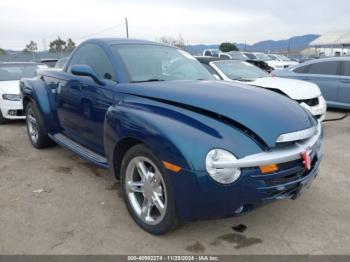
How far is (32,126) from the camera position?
5.70 meters

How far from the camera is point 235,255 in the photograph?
2.75 metres

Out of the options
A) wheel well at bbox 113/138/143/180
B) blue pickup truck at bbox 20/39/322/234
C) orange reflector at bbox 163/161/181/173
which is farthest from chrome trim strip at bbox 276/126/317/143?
wheel well at bbox 113/138/143/180

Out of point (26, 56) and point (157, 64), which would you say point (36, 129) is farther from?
point (26, 56)

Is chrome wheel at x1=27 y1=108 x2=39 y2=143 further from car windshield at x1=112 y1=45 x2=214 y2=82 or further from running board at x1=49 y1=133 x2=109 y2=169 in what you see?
car windshield at x1=112 y1=45 x2=214 y2=82

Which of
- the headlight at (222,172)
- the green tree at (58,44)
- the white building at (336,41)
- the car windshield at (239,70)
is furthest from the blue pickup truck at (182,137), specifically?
the green tree at (58,44)

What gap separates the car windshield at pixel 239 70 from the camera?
24.9ft

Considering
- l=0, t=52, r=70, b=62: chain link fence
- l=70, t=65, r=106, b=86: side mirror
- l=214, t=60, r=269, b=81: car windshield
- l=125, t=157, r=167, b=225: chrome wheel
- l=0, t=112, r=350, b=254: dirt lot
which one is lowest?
l=0, t=112, r=350, b=254: dirt lot

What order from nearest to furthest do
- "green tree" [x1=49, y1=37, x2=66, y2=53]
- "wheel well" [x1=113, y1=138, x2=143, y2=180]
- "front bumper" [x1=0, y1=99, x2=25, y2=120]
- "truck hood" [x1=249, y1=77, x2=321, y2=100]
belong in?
"wheel well" [x1=113, y1=138, x2=143, y2=180]
"truck hood" [x1=249, y1=77, x2=321, y2=100]
"front bumper" [x1=0, y1=99, x2=25, y2=120]
"green tree" [x1=49, y1=37, x2=66, y2=53]

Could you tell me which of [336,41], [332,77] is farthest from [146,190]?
[336,41]

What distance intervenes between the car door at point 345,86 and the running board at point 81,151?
6946 millimetres

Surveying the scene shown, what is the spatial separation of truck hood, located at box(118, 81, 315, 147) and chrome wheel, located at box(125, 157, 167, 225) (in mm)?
617

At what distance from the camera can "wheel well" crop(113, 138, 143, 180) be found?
3.12 m

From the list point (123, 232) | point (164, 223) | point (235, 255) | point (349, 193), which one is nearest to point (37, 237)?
point (123, 232)

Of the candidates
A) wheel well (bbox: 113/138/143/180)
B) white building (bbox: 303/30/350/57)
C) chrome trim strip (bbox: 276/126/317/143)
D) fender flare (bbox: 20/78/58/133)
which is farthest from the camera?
white building (bbox: 303/30/350/57)
